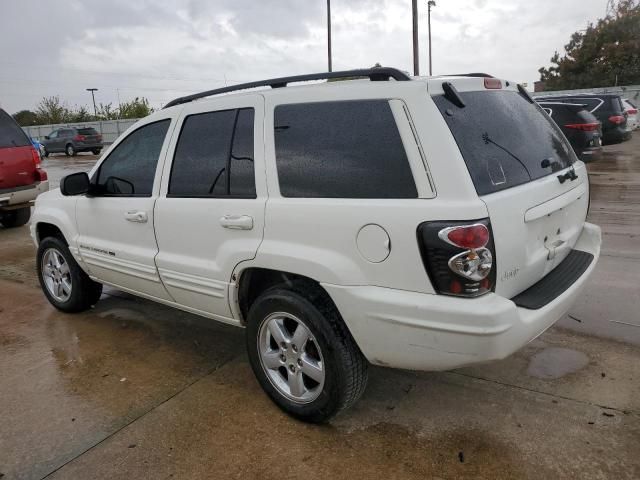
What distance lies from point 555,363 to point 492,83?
5.97ft

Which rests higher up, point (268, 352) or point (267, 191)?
point (267, 191)

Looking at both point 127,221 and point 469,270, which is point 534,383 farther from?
point 127,221

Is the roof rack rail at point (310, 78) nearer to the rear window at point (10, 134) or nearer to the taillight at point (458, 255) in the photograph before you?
the taillight at point (458, 255)

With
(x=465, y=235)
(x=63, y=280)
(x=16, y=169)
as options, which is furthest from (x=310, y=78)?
(x=16, y=169)

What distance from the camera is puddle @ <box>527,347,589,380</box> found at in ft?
10.8

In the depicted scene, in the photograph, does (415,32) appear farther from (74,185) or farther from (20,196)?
(74,185)

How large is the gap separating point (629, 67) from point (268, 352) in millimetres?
41763

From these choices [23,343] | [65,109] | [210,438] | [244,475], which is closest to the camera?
[244,475]

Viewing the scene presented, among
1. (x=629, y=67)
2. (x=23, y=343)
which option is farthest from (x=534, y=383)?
(x=629, y=67)

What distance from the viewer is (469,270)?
2.28 meters

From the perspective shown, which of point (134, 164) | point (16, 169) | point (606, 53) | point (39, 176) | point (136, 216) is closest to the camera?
point (136, 216)

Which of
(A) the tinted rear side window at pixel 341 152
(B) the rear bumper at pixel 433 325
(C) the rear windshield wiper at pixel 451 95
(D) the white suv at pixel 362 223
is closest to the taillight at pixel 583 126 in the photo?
(D) the white suv at pixel 362 223

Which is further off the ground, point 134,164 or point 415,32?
point 415,32

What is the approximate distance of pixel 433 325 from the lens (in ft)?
7.69
